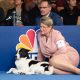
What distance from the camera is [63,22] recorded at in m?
7.26

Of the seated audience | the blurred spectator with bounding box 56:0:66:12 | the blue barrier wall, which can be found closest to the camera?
the blue barrier wall

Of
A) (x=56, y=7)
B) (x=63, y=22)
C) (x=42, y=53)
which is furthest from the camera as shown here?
(x=56, y=7)

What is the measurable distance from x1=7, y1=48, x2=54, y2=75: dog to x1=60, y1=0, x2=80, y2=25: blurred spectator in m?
1.34

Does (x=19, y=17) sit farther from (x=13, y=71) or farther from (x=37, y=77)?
(x=37, y=77)

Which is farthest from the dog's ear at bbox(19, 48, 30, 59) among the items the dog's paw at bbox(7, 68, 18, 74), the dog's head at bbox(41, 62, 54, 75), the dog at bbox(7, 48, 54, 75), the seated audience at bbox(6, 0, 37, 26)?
the seated audience at bbox(6, 0, 37, 26)

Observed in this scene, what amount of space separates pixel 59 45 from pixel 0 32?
1.04 meters

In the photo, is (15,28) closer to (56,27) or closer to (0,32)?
(0,32)

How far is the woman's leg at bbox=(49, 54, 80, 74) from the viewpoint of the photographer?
5941mm

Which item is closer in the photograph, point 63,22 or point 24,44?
point 24,44

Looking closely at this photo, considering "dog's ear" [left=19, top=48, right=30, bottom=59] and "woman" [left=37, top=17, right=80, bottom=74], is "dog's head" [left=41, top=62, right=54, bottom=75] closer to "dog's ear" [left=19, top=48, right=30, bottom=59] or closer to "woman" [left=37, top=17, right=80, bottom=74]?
"woman" [left=37, top=17, right=80, bottom=74]

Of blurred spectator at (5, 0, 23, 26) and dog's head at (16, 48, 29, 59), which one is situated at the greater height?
blurred spectator at (5, 0, 23, 26)

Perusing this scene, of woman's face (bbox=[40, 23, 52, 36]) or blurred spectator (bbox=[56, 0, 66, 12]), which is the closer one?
woman's face (bbox=[40, 23, 52, 36])

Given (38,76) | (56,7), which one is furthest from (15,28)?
(56,7)

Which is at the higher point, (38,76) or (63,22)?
(63,22)
